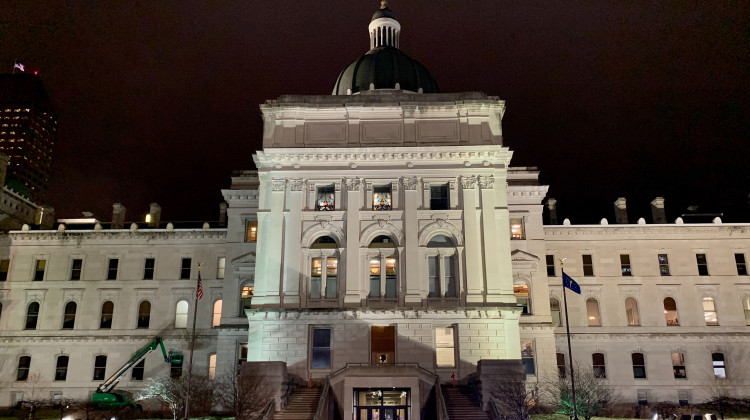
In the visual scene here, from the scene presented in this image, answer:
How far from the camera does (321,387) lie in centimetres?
3934

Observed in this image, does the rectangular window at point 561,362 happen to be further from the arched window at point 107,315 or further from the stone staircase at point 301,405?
the arched window at point 107,315

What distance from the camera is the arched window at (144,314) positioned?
54875 mm

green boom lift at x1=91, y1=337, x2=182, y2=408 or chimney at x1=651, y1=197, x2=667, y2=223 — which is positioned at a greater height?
chimney at x1=651, y1=197, x2=667, y2=223

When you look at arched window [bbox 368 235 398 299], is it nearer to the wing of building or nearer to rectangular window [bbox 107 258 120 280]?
the wing of building

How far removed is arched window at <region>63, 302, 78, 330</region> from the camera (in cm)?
5516

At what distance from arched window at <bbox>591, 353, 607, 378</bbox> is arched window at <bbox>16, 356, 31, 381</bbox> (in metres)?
45.2

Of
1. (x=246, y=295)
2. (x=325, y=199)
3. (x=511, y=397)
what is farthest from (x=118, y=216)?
(x=511, y=397)

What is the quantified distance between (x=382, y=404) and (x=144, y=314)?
26.7m

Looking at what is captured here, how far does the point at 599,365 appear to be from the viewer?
174 feet

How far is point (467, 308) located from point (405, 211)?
24.4 ft

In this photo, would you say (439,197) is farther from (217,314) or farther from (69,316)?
(69,316)

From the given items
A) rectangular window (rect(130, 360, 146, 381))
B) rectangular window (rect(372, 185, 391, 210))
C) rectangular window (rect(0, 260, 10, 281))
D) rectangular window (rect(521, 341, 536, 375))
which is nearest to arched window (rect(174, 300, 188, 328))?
rectangular window (rect(130, 360, 146, 381))

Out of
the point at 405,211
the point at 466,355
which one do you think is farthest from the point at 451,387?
the point at 405,211

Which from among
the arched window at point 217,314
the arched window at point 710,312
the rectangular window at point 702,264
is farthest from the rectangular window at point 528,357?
the arched window at point 217,314
